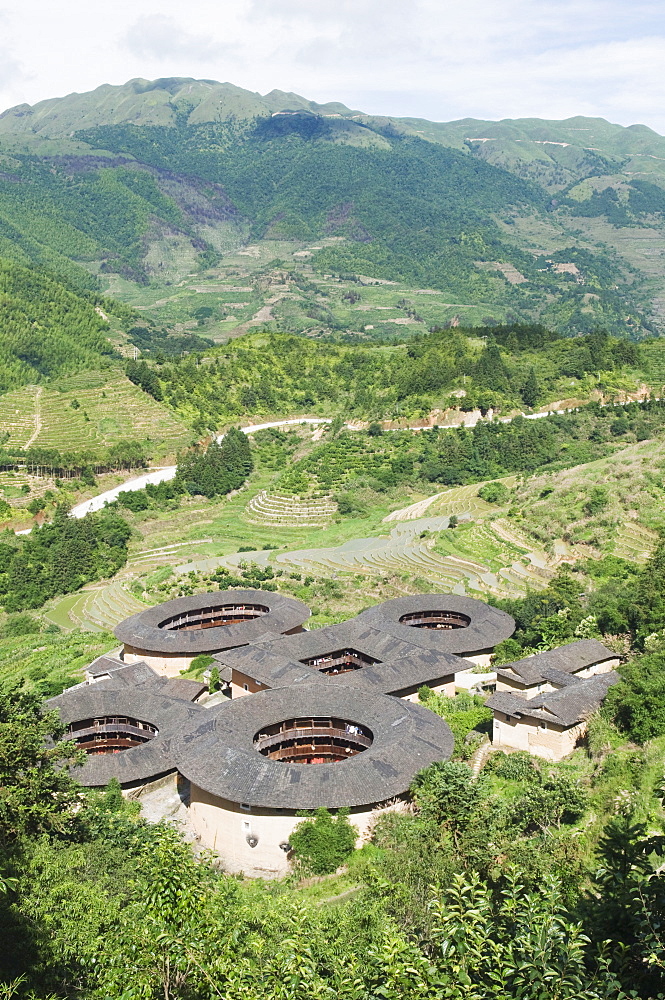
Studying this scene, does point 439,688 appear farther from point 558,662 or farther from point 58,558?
point 58,558

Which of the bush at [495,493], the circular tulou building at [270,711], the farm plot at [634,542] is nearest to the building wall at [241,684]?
the circular tulou building at [270,711]

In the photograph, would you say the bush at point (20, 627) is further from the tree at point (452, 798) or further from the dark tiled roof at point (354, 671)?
the tree at point (452, 798)

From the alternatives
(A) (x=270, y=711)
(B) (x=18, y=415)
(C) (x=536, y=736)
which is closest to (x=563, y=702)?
(C) (x=536, y=736)

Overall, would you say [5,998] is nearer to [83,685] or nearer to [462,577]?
[83,685]

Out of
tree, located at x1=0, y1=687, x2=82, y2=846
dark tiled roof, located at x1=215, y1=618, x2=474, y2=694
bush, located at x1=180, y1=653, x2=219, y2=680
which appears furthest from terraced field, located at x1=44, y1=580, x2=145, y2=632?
tree, located at x1=0, y1=687, x2=82, y2=846

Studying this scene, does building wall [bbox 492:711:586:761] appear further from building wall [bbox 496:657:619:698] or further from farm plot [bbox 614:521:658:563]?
farm plot [bbox 614:521:658:563]
